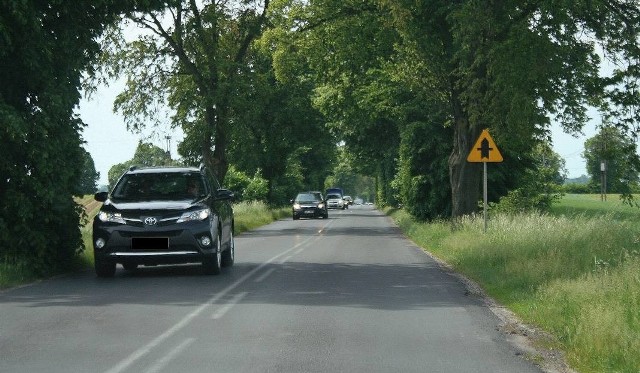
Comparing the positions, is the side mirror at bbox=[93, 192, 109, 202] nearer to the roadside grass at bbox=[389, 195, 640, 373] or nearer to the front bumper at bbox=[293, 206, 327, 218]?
the roadside grass at bbox=[389, 195, 640, 373]

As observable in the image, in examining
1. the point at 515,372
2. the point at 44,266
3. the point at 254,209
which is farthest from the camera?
the point at 254,209

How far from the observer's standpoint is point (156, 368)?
7824mm

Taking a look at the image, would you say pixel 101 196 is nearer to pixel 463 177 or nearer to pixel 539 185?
pixel 463 177

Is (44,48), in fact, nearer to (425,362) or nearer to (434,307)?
(434,307)

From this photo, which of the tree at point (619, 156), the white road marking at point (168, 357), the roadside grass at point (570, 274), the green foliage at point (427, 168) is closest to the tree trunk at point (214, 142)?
the green foliage at point (427, 168)

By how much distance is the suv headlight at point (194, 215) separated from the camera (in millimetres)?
16172

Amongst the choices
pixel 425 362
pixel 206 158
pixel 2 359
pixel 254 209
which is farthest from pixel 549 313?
pixel 254 209

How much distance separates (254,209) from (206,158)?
598 inches

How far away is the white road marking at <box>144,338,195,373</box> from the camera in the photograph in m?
7.78

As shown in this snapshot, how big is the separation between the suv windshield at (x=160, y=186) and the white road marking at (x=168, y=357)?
7.96 metres

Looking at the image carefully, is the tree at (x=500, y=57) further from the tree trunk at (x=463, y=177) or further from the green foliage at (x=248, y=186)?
the green foliage at (x=248, y=186)

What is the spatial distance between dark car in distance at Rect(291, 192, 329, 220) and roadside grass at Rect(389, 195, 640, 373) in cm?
3232

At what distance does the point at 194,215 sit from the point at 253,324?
6045 mm

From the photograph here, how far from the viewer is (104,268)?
648 inches
